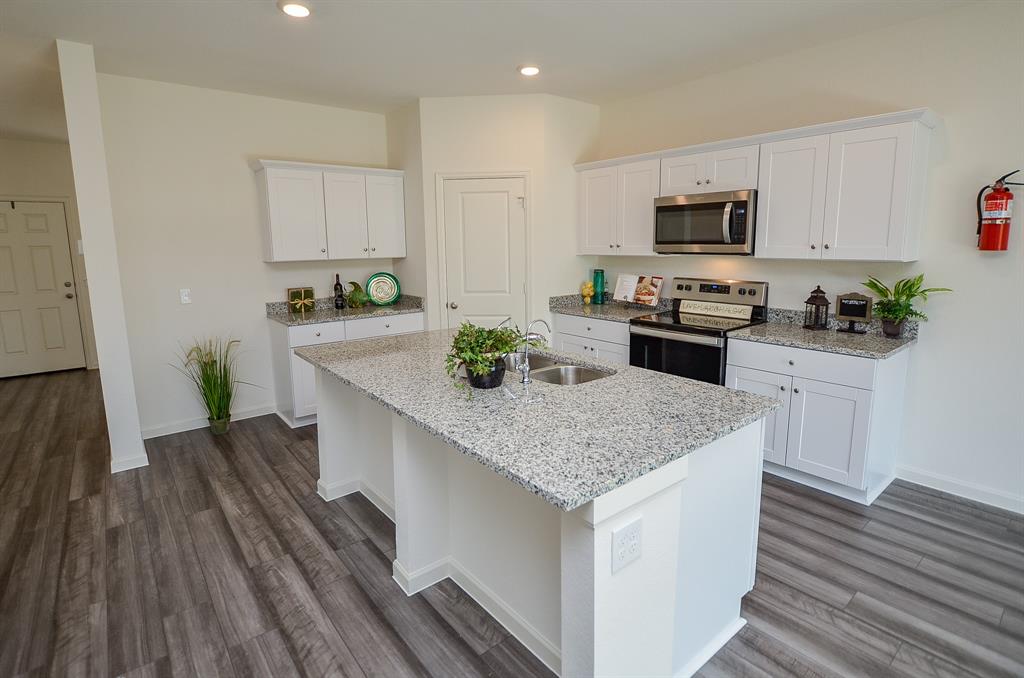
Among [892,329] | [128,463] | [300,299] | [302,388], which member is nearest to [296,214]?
[300,299]

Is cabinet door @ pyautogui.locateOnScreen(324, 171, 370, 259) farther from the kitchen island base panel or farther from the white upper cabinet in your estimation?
the white upper cabinet

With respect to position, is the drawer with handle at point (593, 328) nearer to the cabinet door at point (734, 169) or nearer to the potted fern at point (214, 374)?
the cabinet door at point (734, 169)

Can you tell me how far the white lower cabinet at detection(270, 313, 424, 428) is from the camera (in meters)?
4.21

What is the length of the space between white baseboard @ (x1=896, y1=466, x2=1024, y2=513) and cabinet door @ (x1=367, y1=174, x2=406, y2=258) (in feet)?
13.4

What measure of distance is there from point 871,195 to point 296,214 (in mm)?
3935

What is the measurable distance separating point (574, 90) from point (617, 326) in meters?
1.89

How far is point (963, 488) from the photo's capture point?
3039mm

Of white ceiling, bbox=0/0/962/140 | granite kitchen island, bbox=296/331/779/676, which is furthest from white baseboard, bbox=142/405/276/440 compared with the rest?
white ceiling, bbox=0/0/962/140

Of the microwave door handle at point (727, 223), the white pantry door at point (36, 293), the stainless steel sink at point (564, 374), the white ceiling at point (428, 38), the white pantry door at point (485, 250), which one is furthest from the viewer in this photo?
the white pantry door at point (36, 293)

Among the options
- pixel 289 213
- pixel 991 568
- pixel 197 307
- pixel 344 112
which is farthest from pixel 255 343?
pixel 991 568

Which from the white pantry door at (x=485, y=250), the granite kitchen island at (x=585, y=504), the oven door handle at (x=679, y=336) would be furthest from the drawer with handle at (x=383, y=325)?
the oven door handle at (x=679, y=336)

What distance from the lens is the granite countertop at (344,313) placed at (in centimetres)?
430

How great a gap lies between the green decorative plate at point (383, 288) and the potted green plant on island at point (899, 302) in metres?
3.70

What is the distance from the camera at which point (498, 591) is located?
6.95 feet
